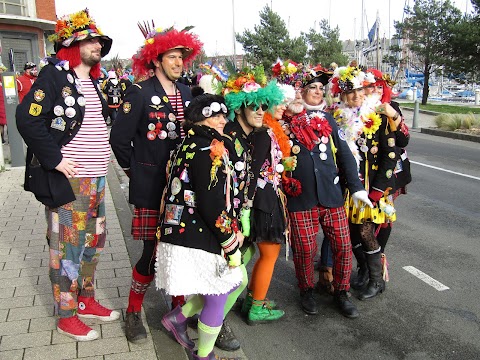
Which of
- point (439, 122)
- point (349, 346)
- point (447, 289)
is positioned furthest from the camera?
point (439, 122)

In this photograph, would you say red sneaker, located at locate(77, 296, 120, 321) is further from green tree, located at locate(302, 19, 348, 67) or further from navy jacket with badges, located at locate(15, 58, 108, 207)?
green tree, located at locate(302, 19, 348, 67)

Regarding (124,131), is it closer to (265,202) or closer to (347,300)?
(265,202)

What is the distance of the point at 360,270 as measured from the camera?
173 inches

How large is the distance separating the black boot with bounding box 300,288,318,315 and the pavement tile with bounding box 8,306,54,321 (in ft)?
6.42

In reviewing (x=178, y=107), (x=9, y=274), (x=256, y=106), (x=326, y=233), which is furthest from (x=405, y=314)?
(x=9, y=274)

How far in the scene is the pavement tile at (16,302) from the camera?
12.2 ft

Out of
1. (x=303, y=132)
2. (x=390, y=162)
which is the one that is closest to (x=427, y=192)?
(x=390, y=162)

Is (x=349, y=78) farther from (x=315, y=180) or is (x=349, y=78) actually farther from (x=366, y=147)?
(x=315, y=180)

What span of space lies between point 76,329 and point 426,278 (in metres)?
3.16

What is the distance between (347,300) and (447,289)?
3.53 ft

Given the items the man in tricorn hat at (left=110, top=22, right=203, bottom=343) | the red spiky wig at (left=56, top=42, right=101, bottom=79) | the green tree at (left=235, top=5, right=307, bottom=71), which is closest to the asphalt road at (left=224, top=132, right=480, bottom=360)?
the man in tricorn hat at (left=110, top=22, right=203, bottom=343)

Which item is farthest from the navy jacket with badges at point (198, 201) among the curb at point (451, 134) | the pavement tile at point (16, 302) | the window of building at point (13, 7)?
the window of building at point (13, 7)

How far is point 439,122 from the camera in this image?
17.0m

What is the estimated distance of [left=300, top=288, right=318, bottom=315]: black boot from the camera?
3.90 metres
